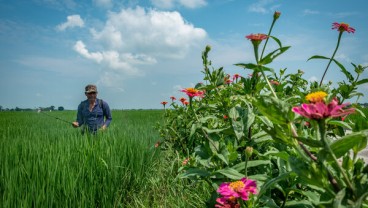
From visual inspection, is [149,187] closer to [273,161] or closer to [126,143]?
[126,143]

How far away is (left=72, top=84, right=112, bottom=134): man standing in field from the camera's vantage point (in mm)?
4112

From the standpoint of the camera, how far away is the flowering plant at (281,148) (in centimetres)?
62

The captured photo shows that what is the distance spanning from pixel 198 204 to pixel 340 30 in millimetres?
1333

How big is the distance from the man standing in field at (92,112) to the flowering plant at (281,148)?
252 cm

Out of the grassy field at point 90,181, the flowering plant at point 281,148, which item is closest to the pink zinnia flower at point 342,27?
the flowering plant at point 281,148

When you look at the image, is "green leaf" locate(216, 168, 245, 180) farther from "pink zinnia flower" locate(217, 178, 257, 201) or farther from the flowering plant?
"pink zinnia flower" locate(217, 178, 257, 201)

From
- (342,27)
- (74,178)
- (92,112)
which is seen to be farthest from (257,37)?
(92,112)

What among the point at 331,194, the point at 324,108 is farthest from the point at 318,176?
the point at 324,108

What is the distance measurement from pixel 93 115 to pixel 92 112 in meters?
0.05

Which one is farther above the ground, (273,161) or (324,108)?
(324,108)

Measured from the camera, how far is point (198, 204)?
6.67 feet

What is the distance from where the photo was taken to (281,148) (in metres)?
1.22

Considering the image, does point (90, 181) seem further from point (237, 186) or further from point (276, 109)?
point (276, 109)

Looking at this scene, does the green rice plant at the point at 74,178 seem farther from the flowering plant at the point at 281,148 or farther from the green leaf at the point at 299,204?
the green leaf at the point at 299,204
